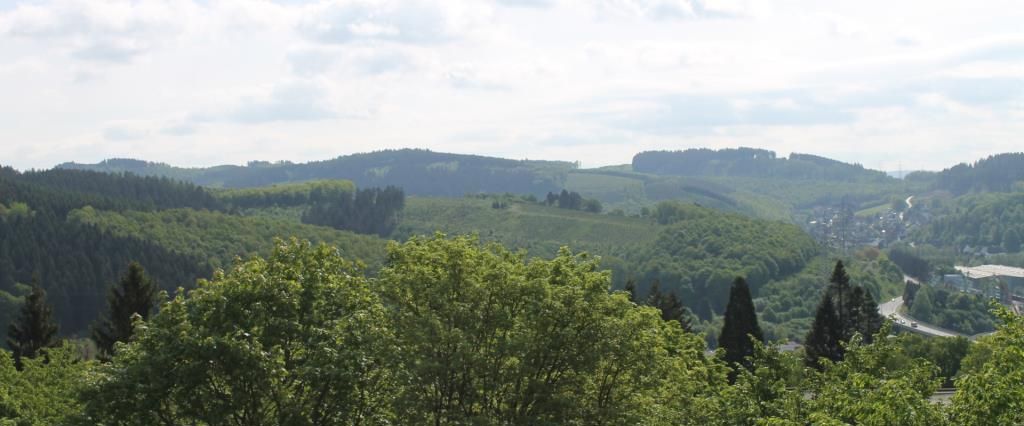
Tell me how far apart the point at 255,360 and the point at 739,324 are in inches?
2002

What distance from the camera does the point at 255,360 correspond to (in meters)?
31.3

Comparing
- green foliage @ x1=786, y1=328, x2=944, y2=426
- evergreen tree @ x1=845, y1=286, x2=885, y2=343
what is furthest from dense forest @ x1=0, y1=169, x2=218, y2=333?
green foliage @ x1=786, y1=328, x2=944, y2=426

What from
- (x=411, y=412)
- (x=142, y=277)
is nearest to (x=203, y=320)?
(x=411, y=412)

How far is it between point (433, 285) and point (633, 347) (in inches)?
283

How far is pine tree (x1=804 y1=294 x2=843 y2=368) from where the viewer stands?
76250 mm

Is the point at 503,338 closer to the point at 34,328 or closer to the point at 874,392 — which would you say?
the point at 874,392

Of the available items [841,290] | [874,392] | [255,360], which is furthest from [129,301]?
[874,392]

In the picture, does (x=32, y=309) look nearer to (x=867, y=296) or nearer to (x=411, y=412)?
(x=411, y=412)

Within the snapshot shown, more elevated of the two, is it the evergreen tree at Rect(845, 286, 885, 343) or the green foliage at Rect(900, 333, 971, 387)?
the evergreen tree at Rect(845, 286, 885, 343)

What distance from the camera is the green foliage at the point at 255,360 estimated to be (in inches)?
1249

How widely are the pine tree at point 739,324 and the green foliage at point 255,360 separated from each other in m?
46.1

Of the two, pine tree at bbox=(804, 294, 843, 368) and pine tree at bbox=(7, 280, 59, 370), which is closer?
pine tree at bbox=(804, 294, 843, 368)

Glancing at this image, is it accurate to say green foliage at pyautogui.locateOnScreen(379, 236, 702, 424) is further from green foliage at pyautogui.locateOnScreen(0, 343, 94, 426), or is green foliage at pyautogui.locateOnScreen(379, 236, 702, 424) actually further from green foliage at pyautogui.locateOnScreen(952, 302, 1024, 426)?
green foliage at pyautogui.locateOnScreen(952, 302, 1024, 426)

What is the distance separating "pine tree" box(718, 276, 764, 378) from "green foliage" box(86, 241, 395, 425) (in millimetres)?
46091
